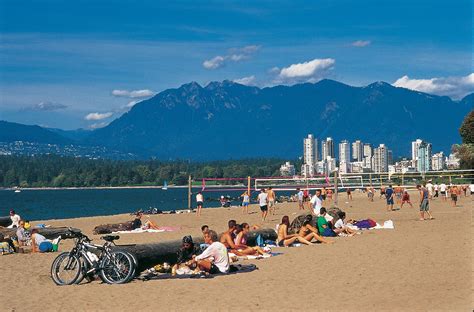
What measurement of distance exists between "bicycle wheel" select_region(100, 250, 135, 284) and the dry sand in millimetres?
202

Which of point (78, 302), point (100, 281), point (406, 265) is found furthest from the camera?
point (406, 265)

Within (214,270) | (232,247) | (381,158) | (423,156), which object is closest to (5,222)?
(232,247)

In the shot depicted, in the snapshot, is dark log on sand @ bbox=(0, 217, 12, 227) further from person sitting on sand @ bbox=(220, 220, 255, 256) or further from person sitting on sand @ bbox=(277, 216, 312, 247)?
person sitting on sand @ bbox=(220, 220, 255, 256)

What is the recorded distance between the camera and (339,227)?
1997 centimetres

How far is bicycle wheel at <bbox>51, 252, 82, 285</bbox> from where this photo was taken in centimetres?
1217

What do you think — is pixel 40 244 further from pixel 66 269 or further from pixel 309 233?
pixel 309 233

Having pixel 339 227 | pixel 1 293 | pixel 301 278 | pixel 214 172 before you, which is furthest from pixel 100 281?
pixel 214 172

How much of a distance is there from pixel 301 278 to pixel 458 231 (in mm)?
9206

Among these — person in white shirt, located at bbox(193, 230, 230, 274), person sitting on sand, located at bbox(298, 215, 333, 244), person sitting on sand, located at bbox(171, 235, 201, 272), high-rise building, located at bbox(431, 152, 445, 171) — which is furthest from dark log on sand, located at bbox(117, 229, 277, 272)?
high-rise building, located at bbox(431, 152, 445, 171)

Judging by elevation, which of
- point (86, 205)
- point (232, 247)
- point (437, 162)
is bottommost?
point (232, 247)

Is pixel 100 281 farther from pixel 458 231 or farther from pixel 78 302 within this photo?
pixel 458 231

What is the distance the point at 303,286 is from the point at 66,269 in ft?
13.3

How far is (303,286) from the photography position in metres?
11.3

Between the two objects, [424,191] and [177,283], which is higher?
[424,191]
